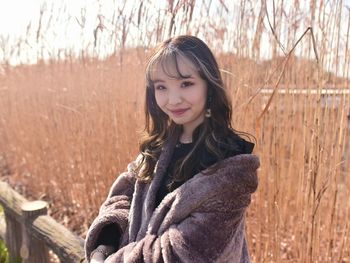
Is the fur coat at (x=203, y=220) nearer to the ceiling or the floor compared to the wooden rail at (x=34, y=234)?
nearer to the ceiling

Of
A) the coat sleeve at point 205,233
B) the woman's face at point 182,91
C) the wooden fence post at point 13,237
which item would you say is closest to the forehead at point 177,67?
the woman's face at point 182,91

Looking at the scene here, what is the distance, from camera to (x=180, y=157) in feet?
3.60

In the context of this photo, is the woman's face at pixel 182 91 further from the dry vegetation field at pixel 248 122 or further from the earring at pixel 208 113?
the dry vegetation field at pixel 248 122

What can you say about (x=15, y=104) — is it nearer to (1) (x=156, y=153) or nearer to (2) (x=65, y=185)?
(2) (x=65, y=185)

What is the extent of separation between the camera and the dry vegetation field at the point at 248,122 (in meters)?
1.38

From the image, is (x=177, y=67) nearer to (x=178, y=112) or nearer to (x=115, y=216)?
(x=178, y=112)

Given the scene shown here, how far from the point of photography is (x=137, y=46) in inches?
87.5

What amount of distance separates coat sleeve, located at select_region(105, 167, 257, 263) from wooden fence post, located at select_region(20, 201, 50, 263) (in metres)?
1.22

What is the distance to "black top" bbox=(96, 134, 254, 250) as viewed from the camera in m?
0.96

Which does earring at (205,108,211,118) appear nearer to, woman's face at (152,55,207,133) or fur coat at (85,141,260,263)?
woman's face at (152,55,207,133)

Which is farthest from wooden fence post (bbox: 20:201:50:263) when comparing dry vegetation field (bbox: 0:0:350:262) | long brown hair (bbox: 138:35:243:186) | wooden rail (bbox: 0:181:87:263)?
long brown hair (bbox: 138:35:243:186)

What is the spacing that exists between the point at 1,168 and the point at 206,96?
13.0 ft

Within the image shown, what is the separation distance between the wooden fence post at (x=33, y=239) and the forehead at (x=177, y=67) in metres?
1.30

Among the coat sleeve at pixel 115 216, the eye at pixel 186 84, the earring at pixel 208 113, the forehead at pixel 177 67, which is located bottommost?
the coat sleeve at pixel 115 216
